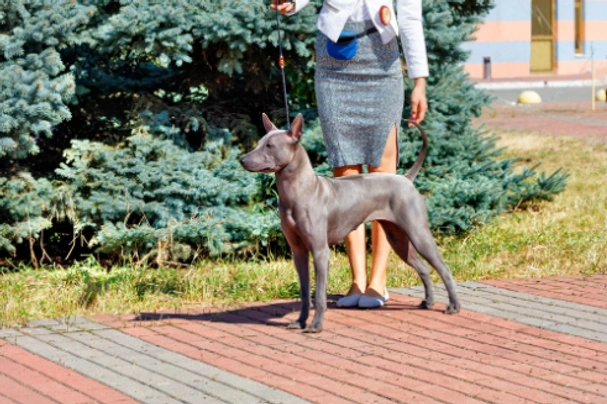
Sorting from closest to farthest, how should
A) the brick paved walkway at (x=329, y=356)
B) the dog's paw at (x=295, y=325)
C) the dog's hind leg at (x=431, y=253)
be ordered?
the brick paved walkway at (x=329, y=356)
the dog's paw at (x=295, y=325)
the dog's hind leg at (x=431, y=253)

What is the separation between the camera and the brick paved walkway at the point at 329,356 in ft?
15.0

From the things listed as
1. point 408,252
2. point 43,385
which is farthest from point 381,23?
point 43,385

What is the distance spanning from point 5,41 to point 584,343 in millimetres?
4406

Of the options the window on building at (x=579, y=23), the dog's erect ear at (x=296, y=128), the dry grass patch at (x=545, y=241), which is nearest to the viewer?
the dog's erect ear at (x=296, y=128)

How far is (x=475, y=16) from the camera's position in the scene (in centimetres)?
970

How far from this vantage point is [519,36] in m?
38.6

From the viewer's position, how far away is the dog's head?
5.47 m

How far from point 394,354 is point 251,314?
47.2 inches

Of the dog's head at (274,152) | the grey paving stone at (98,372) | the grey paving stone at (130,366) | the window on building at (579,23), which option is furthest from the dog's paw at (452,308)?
the window on building at (579,23)

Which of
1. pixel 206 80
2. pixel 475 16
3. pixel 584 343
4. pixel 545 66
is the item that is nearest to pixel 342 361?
pixel 584 343

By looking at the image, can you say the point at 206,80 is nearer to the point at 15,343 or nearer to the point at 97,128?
the point at 97,128

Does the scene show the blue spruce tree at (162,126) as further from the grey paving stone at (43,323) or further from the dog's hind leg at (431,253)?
the dog's hind leg at (431,253)

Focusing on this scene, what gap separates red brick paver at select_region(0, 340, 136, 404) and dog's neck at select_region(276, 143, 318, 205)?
4.76 ft

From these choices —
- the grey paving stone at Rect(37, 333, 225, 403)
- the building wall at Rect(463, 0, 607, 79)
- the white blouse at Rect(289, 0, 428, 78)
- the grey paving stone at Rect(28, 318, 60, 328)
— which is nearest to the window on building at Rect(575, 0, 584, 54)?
the building wall at Rect(463, 0, 607, 79)
